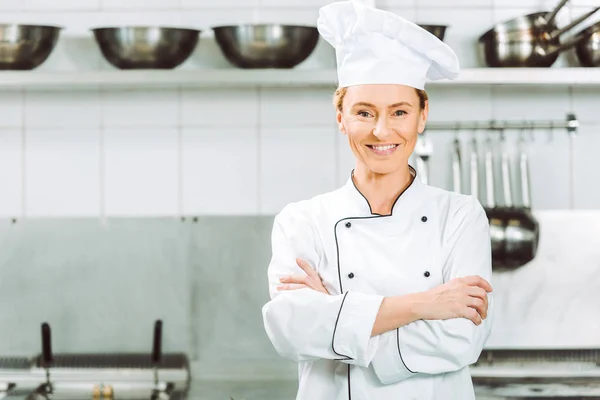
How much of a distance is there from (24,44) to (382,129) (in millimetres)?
1441

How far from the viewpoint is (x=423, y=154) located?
277 centimetres

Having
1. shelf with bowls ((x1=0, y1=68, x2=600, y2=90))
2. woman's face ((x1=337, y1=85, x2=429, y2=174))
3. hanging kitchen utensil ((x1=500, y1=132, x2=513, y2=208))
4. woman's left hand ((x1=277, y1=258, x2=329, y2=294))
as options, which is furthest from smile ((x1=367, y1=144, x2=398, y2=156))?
hanging kitchen utensil ((x1=500, y1=132, x2=513, y2=208))

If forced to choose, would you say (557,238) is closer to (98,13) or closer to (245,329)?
(245,329)

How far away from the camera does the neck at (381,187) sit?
5.92 feet

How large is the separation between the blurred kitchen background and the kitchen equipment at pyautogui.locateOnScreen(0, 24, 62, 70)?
7.9 inches

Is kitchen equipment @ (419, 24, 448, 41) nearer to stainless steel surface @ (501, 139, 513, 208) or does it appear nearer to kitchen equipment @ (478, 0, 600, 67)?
kitchen equipment @ (478, 0, 600, 67)

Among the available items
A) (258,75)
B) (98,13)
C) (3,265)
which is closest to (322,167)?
(258,75)

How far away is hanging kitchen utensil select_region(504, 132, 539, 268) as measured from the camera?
2.73 metres

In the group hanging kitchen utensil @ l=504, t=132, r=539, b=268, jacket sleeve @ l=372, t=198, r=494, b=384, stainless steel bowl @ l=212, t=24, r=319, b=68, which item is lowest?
jacket sleeve @ l=372, t=198, r=494, b=384

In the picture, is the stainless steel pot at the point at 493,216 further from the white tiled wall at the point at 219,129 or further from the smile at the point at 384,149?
the smile at the point at 384,149

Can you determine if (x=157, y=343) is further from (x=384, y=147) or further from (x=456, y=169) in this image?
(x=384, y=147)

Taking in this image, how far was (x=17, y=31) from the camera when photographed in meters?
2.63

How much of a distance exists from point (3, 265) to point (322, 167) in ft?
3.63

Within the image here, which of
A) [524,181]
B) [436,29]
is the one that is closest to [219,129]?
[436,29]
